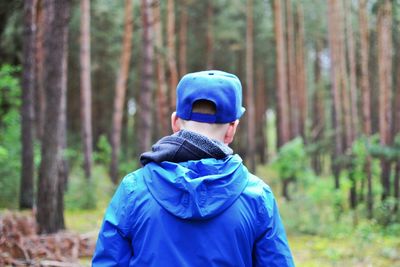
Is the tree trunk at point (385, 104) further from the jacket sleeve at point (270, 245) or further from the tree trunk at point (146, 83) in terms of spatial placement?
the jacket sleeve at point (270, 245)

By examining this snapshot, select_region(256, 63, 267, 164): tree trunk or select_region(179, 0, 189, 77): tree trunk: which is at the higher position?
select_region(179, 0, 189, 77): tree trunk

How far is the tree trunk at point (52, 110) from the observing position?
9445mm

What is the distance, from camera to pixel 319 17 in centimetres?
3669

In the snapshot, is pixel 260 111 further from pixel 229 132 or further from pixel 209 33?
pixel 229 132

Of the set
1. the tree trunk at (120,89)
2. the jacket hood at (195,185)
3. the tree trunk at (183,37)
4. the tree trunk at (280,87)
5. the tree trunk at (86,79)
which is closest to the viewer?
the jacket hood at (195,185)

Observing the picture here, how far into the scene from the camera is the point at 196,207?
1897 mm

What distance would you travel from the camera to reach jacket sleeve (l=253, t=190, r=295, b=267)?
198 cm

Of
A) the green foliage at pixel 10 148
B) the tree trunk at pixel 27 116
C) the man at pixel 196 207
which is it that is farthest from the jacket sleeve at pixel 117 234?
the green foliage at pixel 10 148

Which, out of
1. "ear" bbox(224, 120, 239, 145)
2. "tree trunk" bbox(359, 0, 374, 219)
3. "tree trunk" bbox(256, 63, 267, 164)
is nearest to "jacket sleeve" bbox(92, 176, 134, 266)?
"ear" bbox(224, 120, 239, 145)

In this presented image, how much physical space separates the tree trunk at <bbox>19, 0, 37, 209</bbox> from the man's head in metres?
12.5

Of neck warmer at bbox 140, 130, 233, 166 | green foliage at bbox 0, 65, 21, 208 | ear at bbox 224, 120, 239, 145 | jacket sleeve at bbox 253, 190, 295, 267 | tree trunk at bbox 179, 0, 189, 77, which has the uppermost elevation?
tree trunk at bbox 179, 0, 189, 77

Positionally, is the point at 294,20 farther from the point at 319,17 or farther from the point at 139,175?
the point at 139,175

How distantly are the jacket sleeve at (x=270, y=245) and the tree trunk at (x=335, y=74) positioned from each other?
16.6 meters

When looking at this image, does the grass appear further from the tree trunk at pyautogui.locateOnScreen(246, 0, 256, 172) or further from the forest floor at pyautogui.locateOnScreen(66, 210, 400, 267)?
the tree trunk at pyautogui.locateOnScreen(246, 0, 256, 172)
